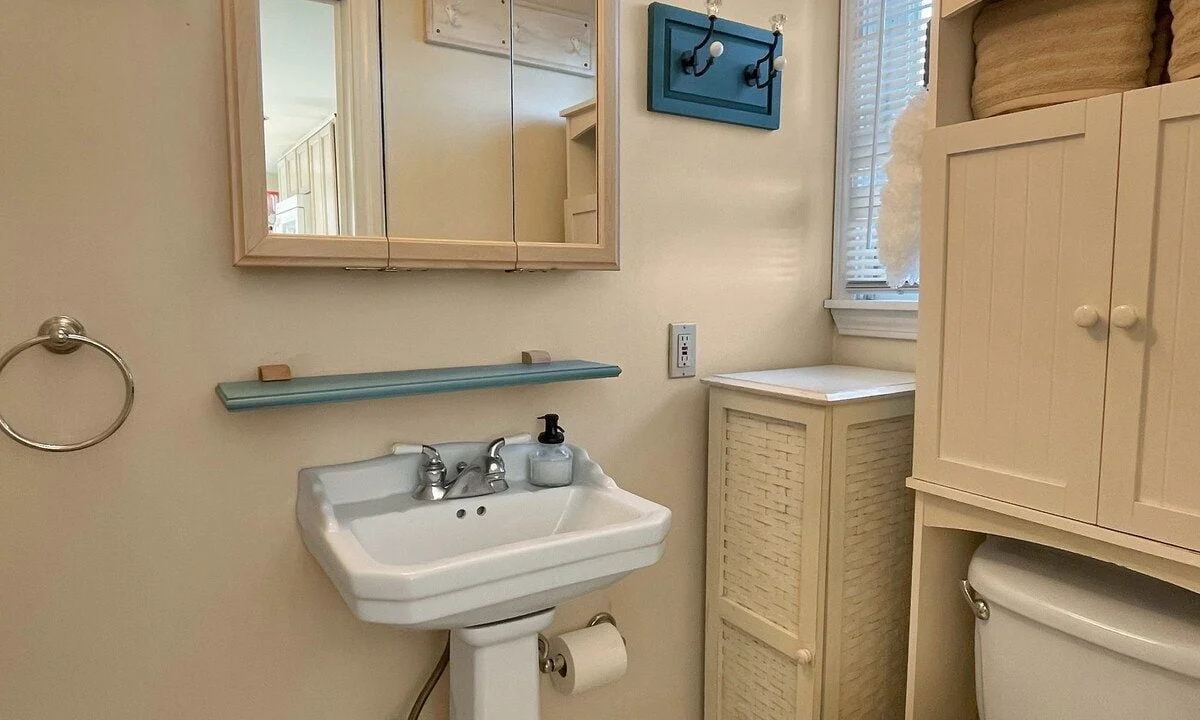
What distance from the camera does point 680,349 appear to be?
161cm

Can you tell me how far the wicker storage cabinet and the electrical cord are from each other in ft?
1.99

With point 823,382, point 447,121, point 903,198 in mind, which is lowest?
point 823,382

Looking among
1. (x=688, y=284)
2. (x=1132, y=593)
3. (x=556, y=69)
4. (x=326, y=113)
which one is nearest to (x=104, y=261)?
(x=326, y=113)

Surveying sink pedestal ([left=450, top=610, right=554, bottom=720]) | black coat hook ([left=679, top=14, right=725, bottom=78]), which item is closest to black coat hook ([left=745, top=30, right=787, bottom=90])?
black coat hook ([left=679, top=14, right=725, bottom=78])

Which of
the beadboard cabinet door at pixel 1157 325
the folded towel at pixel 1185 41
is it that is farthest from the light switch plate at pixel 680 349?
the folded towel at pixel 1185 41

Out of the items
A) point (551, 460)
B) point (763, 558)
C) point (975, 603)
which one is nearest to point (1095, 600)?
point (975, 603)

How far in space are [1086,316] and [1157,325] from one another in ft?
0.26

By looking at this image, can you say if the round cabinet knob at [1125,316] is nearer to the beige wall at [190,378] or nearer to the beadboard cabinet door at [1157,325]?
the beadboard cabinet door at [1157,325]

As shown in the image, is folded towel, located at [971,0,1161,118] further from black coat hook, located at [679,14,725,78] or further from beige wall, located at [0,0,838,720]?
beige wall, located at [0,0,838,720]

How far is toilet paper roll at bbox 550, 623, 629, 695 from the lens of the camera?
54.1 inches

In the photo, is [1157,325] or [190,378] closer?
[1157,325]

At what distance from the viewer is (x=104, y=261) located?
1.08m

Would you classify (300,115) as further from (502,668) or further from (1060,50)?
(1060,50)

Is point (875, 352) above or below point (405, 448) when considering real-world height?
above
